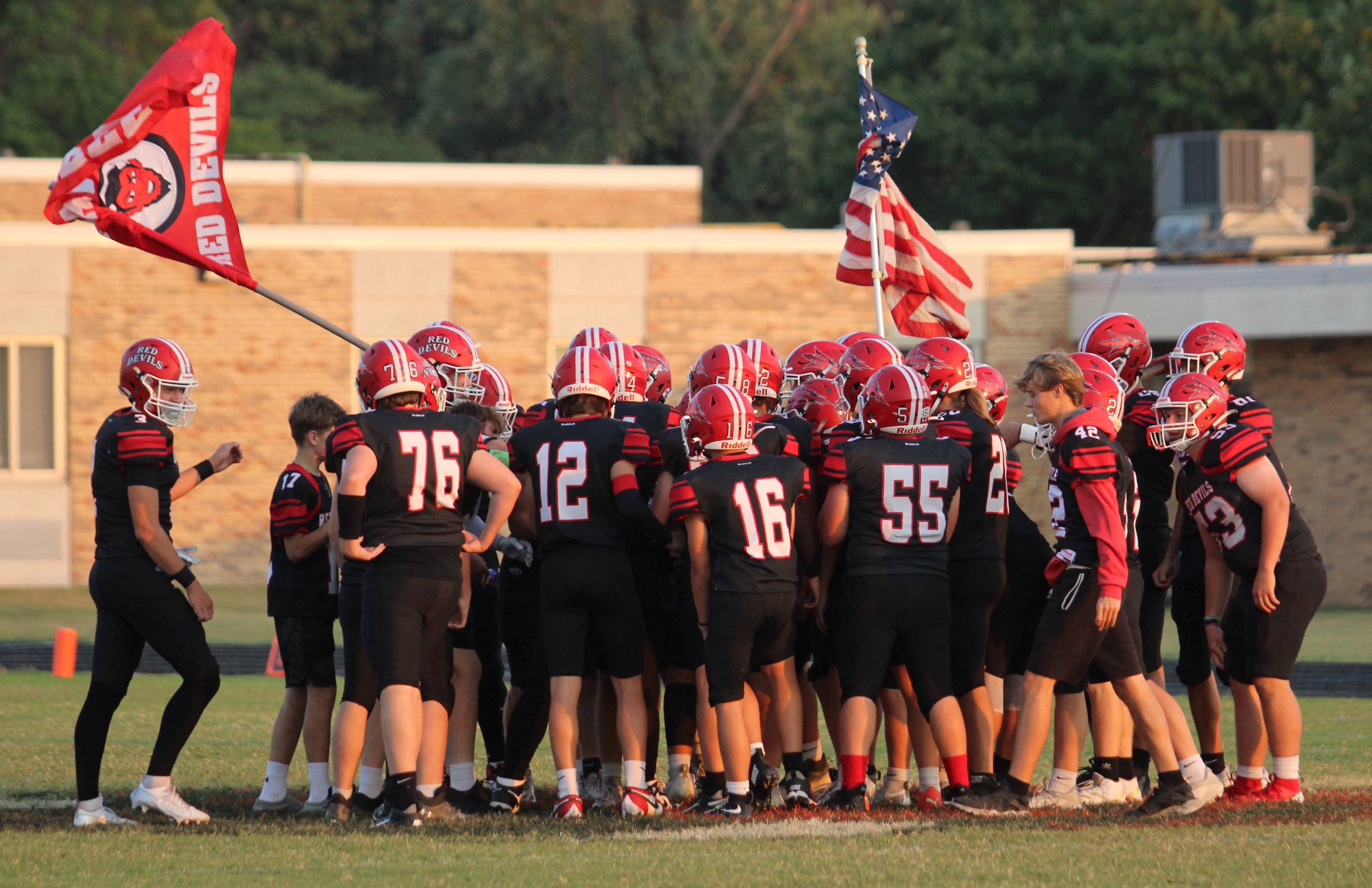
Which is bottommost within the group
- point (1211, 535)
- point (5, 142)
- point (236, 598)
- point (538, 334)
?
point (236, 598)

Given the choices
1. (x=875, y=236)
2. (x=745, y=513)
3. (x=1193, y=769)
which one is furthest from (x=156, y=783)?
(x=875, y=236)

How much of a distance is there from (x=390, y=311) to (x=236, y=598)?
4.08 m

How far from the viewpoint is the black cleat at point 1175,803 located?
7.35m

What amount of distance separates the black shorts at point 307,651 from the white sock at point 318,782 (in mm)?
353

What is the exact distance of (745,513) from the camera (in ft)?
24.6

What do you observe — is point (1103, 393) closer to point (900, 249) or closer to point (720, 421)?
point (720, 421)

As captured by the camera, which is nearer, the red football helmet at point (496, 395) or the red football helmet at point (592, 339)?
the red football helmet at point (592, 339)

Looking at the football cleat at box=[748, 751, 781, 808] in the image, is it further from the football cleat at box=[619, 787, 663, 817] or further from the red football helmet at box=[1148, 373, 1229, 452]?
the red football helmet at box=[1148, 373, 1229, 452]

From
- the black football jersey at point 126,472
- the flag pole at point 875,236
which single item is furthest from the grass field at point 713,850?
the flag pole at point 875,236

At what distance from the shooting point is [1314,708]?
472 inches

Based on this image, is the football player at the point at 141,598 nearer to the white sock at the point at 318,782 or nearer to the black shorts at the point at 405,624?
the white sock at the point at 318,782

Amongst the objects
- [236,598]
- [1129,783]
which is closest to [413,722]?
[1129,783]

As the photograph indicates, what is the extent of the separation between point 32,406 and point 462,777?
625 inches

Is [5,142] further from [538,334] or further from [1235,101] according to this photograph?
[1235,101]
